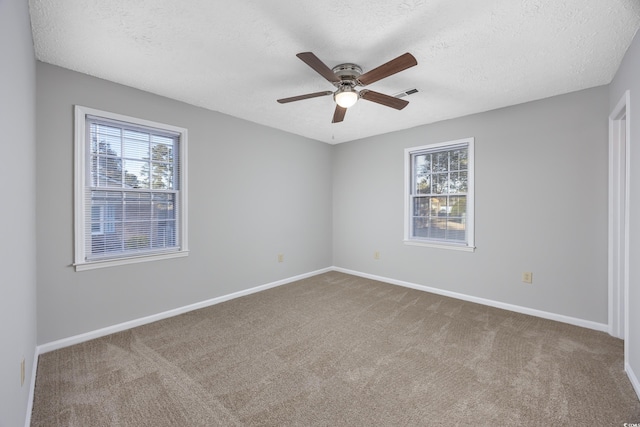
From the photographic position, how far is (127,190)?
9.15ft

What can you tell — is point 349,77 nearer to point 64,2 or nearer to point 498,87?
point 498,87

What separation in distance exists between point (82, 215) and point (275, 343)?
7.08 feet

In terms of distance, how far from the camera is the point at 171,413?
166cm

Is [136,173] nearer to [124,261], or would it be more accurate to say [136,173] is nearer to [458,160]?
[124,261]

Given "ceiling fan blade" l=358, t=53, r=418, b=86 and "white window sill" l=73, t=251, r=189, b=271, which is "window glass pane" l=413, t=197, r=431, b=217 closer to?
"ceiling fan blade" l=358, t=53, r=418, b=86

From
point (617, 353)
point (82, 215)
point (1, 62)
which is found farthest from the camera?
point (82, 215)

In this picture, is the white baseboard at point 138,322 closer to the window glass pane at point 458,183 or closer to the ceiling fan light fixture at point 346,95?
the ceiling fan light fixture at point 346,95

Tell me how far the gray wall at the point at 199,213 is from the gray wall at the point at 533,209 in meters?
1.63

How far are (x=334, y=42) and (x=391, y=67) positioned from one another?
19.1 inches

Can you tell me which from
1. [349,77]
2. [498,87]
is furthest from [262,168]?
[498,87]

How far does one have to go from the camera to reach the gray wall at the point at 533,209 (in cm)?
280

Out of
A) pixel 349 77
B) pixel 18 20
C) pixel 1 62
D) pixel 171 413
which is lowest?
pixel 171 413

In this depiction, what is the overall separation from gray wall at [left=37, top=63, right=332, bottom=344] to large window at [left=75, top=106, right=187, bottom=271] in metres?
0.09

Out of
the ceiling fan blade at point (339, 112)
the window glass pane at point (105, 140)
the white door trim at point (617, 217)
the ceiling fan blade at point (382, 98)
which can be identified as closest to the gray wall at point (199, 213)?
the window glass pane at point (105, 140)
